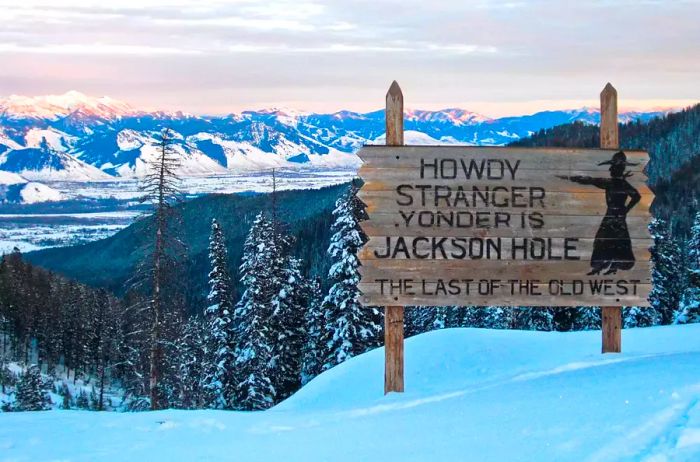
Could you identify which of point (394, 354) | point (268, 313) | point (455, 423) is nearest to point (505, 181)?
point (394, 354)

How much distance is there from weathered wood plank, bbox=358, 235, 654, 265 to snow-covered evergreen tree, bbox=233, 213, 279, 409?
67.1ft

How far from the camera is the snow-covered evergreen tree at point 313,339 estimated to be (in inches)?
1190

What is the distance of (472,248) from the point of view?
9.34 m

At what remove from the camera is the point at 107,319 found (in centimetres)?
8169

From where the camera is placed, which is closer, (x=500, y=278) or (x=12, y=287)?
(x=500, y=278)

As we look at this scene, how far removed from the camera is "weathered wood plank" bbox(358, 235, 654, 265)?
9.25m

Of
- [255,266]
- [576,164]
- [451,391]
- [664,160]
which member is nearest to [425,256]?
[451,391]

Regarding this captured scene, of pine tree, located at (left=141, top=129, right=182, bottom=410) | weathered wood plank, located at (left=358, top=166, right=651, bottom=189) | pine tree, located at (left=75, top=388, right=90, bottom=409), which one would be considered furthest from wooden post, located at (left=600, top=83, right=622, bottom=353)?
pine tree, located at (left=75, top=388, right=90, bottom=409)

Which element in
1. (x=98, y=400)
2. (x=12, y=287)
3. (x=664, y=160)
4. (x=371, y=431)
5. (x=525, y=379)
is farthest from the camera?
(x=664, y=160)

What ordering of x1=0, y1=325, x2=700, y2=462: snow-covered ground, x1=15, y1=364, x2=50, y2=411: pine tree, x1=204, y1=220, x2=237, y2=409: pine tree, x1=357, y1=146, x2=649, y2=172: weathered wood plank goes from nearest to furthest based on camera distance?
x1=0, y1=325, x2=700, y2=462: snow-covered ground
x1=357, y1=146, x2=649, y2=172: weathered wood plank
x1=204, y1=220, x2=237, y2=409: pine tree
x1=15, y1=364, x2=50, y2=411: pine tree

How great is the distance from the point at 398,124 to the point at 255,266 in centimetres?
2138

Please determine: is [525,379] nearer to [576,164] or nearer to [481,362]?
[481,362]

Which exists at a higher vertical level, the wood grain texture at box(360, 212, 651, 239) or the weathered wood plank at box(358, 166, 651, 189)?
the weathered wood plank at box(358, 166, 651, 189)

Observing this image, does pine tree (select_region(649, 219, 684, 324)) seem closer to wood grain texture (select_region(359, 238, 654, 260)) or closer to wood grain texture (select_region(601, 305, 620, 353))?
wood grain texture (select_region(601, 305, 620, 353))
